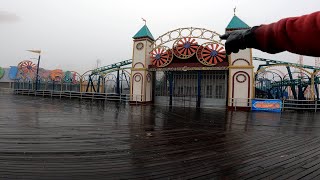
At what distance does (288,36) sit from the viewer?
1908 millimetres

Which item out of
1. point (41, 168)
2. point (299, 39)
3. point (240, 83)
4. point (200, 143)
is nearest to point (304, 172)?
point (200, 143)

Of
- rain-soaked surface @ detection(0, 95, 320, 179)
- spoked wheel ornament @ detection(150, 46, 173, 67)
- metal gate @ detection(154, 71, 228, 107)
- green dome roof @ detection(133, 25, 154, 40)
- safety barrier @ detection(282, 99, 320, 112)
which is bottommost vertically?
rain-soaked surface @ detection(0, 95, 320, 179)

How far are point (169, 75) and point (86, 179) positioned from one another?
1863 centimetres

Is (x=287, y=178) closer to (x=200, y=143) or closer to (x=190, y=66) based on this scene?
(x=200, y=143)

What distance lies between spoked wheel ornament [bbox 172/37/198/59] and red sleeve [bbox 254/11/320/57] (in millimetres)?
18590

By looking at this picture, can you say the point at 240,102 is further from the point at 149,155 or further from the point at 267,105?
the point at 149,155

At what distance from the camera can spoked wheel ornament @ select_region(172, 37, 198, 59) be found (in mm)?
20609

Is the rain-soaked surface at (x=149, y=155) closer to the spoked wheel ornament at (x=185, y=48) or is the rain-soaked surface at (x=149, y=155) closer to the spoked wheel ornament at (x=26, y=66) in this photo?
the spoked wheel ornament at (x=185, y=48)

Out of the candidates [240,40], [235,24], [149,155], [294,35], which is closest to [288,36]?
[294,35]

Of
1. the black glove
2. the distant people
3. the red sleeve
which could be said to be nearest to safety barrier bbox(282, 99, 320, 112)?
the black glove

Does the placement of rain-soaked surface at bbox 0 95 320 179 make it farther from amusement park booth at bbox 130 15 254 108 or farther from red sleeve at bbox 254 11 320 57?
amusement park booth at bbox 130 15 254 108

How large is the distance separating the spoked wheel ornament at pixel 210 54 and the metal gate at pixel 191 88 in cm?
121

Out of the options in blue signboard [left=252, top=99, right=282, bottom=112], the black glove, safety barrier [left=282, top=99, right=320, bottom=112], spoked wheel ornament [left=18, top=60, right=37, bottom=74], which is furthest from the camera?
spoked wheel ornament [left=18, top=60, right=37, bottom=74]

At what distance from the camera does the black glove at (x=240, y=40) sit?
234 centimetres
